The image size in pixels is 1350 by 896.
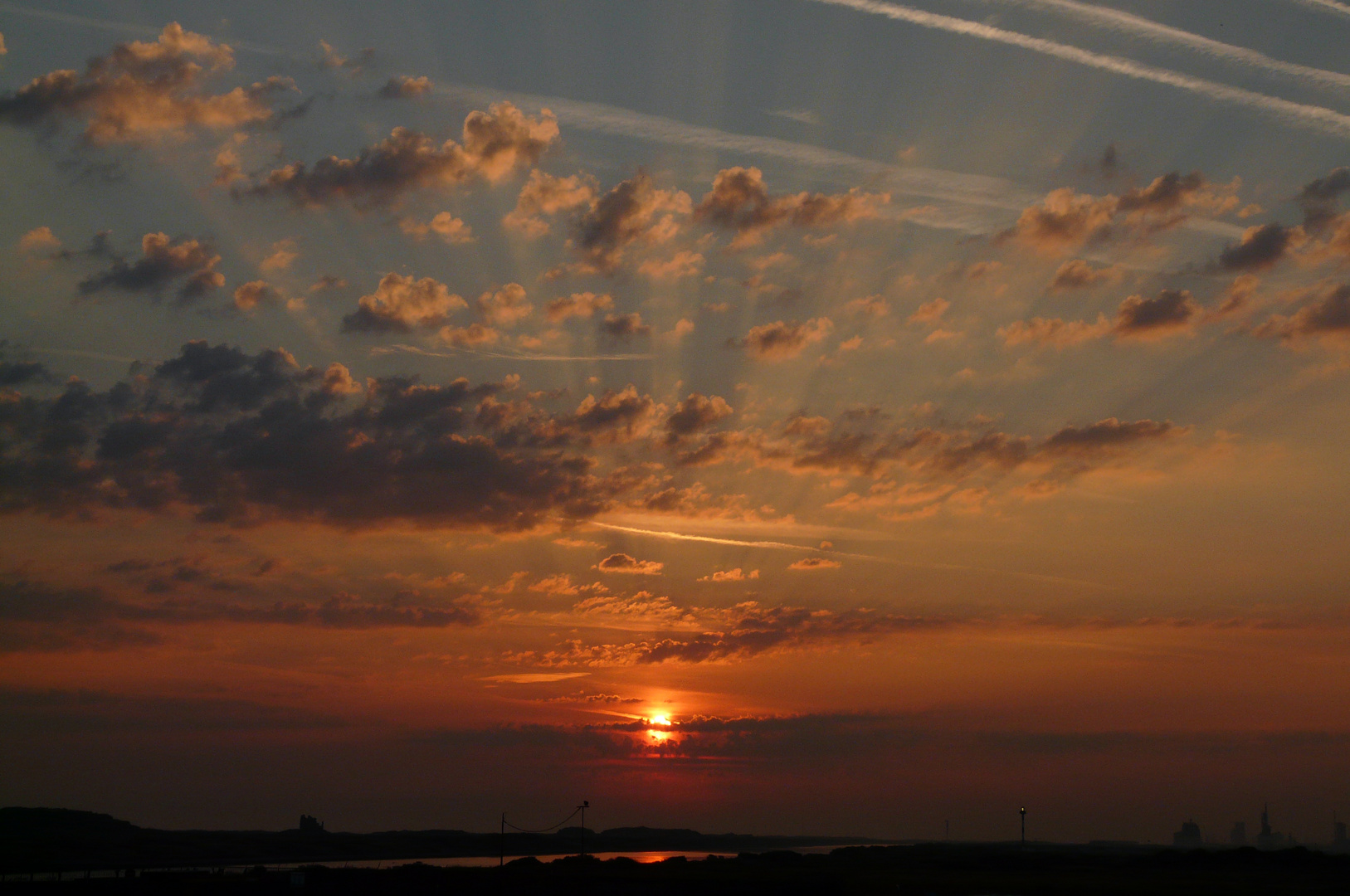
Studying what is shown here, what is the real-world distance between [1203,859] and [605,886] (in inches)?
3840

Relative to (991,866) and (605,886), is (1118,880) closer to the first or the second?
(991,866)

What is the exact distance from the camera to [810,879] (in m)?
130

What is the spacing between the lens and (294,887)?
11706cm

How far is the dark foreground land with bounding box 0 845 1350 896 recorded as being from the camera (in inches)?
4503

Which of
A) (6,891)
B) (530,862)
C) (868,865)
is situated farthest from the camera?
(868,865)

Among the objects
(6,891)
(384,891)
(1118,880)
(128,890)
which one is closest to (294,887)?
(384,891)

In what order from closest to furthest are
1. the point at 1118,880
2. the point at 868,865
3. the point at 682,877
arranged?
the point at 1118,880
the point at 682,877
the point at 868,865

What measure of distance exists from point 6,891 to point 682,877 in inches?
3016

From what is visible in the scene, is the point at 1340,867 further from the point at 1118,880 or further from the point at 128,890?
the point at 128,890

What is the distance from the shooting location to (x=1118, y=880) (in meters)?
124

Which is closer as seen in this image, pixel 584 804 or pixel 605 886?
pixel 605 886

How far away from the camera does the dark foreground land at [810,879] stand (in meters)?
114

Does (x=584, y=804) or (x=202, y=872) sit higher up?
(x=584, y=804)

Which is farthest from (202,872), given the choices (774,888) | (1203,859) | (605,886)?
(1203,859)
